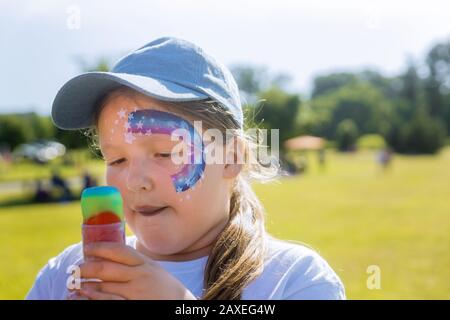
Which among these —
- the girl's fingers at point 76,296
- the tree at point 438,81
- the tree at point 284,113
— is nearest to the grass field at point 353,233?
the girl's fingers at point 76,296

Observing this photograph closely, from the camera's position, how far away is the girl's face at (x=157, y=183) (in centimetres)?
180

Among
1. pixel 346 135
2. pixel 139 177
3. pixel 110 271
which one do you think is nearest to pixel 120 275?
pixel 110 271

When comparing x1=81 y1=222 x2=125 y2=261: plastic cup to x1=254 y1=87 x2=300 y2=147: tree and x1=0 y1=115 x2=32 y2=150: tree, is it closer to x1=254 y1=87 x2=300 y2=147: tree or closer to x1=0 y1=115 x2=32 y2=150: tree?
x1=254 y1=87 x2=300 y2=147: tree

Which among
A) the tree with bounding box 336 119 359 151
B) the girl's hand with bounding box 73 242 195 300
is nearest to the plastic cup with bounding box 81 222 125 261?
the girl's hand with bounding box 73 242 195 300

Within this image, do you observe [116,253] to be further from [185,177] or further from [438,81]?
[438,81]

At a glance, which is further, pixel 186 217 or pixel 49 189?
pixel 49 189

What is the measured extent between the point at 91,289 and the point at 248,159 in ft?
3.35

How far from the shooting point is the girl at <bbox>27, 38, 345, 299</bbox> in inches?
71.2

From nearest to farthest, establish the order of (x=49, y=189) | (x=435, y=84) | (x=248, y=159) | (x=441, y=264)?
(x=248, y=159)
(x=441, y=264)
(x=49, y=189)
(x=435, y=84)

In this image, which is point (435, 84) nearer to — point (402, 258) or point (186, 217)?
point (402, 258)

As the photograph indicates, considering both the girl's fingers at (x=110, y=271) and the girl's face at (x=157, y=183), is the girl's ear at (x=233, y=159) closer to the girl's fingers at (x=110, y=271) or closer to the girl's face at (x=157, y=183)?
the girl's face at (x=157, y=183)

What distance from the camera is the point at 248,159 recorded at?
2229mm

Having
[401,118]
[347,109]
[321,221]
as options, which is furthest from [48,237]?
[401,118]

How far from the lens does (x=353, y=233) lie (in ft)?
35.8
